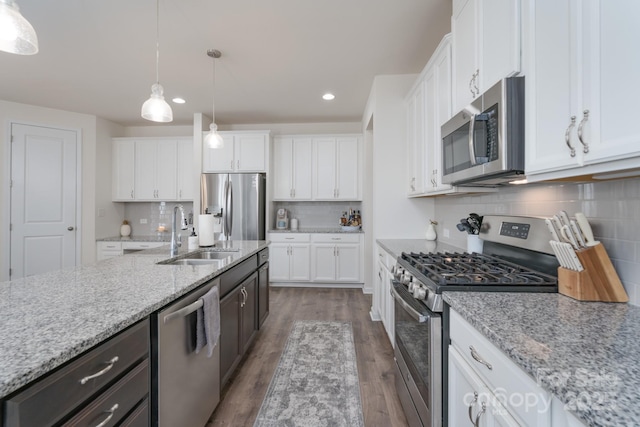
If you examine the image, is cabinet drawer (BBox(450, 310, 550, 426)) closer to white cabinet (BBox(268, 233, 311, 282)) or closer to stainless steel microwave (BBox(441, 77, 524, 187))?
stainless steel microwave (BBox(441, 77, 524, 187))

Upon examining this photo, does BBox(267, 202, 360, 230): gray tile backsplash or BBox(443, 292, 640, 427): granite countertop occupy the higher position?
BBox(267, 202, 360, 230): gray tile backsplash

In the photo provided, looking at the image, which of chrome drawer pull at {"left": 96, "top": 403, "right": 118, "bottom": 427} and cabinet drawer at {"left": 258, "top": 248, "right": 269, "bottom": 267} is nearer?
chrome drawer pull at {"left": 96, "top": 403, "right": 118, "bottom": 427}

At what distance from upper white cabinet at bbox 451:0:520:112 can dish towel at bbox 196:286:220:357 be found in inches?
69.9

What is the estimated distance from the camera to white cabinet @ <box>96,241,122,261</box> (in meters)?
4.46

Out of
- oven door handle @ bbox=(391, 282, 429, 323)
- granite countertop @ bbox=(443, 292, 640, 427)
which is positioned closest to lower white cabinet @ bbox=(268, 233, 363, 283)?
oven door handle @ bbox=(391, 282, 429, 323)

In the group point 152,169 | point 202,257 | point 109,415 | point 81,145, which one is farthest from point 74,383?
point 81,145

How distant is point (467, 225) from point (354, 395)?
139 cm

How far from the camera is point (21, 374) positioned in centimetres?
63

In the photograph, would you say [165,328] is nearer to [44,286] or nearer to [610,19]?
[44,286]

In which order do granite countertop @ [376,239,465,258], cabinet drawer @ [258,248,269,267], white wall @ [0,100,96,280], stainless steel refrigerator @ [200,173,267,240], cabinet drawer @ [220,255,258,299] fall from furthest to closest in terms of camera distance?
stainless steel refrigerator @ [200,173,267,240] < white wall @ [0,100,96,280] < cabinet drawer @ [258,248,269,267] < granite countertop @ [376,239,465,258] < cabinet drawer @ [220,255,258,299]

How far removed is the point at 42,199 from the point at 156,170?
4.90 feet

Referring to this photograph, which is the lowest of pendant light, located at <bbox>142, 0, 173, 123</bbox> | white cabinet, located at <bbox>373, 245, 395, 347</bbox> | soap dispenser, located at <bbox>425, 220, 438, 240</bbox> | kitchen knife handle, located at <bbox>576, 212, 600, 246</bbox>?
white cabinet, located at <bbox>373, 245, 395, 347</bbox>

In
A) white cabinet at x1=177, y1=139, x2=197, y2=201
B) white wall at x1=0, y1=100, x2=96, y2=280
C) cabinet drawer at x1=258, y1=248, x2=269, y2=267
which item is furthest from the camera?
white cabinet at x1=177, y1=139, x2=197, y2=201

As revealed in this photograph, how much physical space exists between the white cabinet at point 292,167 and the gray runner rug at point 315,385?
241cm
